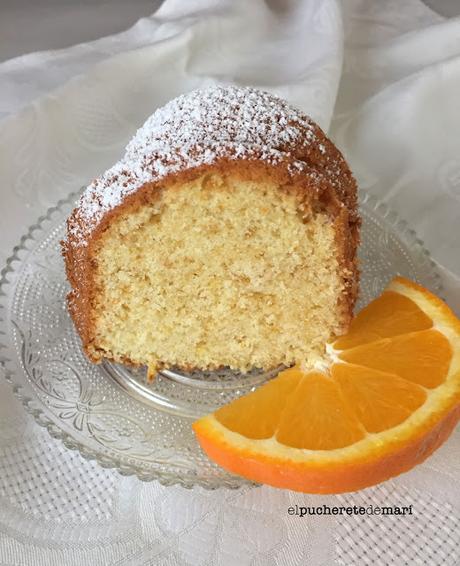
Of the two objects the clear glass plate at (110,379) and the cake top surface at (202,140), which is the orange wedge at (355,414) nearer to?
the clear glass plate at (110,379)

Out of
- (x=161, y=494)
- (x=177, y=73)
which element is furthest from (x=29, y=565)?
(x=177, y=73)

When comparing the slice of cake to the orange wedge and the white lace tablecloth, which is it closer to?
the orange wedge

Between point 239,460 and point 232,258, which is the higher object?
point 232,258

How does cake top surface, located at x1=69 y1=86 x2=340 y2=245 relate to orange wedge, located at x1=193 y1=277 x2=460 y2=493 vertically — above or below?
above

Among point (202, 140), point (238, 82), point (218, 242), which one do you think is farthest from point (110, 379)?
point (238, 82)

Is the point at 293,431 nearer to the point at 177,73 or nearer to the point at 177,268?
the point at 177,268

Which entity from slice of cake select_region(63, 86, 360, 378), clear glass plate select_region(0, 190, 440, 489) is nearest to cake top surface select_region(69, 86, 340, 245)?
slice of cake select_region(63, 86, 360, 378)

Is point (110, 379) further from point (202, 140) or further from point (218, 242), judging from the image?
point (202, 140)
